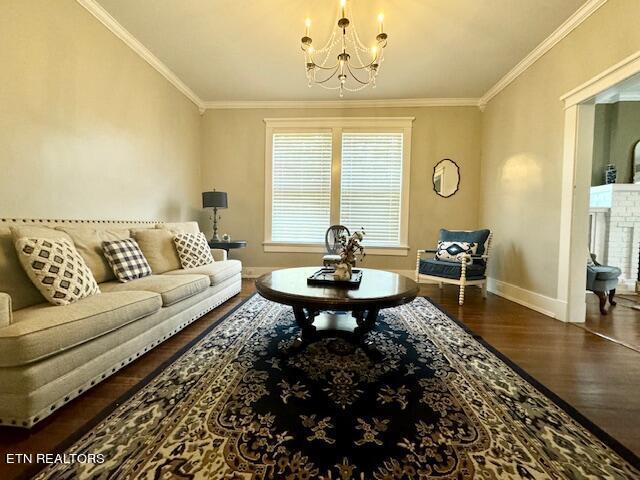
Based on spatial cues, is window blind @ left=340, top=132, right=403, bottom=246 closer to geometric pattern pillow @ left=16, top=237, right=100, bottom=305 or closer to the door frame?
the door frame

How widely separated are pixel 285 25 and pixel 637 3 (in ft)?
9.64

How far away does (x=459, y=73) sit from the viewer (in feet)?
12.7

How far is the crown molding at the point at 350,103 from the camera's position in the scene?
15.3 ft

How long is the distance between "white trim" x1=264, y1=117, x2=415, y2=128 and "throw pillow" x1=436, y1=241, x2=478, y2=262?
2.13m

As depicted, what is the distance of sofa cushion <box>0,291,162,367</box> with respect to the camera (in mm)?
1238

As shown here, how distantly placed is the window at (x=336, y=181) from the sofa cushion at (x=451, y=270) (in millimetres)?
1034

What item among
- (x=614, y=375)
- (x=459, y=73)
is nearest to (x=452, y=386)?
(x=614, y=375)

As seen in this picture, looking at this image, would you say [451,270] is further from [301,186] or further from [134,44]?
[134,44]

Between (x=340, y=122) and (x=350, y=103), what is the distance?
336mm

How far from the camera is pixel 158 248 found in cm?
304

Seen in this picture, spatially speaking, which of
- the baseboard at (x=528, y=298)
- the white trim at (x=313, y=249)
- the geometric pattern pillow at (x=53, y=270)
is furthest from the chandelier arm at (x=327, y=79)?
the baseboard at (x=528, y=298)

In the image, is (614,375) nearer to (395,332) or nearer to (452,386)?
(452,386)

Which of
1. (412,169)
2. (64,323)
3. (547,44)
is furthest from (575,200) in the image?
(64,323)

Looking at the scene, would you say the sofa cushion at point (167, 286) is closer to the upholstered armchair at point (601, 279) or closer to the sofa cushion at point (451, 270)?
the sofa cushion at point (451, 270)
